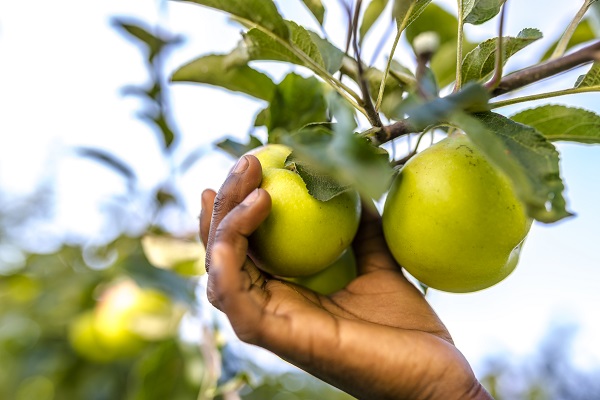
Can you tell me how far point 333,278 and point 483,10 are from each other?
1.33ft

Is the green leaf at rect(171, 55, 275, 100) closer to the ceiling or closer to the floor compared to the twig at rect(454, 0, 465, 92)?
closer to the floor

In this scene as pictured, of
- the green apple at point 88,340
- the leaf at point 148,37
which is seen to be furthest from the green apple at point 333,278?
the green apple at point 88,340

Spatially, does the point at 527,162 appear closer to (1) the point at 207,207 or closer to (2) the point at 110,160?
(1) the point at 207,207

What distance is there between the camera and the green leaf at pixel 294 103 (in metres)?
0.76

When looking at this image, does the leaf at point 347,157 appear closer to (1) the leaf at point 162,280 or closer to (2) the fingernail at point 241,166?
(2) the fingernail at point 241,166

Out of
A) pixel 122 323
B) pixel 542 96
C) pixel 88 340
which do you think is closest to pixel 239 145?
pixel 542 96

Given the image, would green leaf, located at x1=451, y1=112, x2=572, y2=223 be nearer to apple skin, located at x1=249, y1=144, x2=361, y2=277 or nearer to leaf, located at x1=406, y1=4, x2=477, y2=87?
apple skin, located at x1=249, y1=144, x2=361, y2=277

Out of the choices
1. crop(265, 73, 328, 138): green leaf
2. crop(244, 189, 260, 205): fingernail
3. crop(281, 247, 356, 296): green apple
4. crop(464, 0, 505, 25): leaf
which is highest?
crop(464, 0, 505, 25): leaf

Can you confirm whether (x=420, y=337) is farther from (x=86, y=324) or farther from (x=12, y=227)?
(x=12, y=227)

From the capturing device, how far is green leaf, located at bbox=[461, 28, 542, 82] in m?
0.55

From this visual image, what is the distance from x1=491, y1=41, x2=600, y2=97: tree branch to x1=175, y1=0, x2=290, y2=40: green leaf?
0.25m

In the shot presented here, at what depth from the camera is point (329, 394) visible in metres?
1.88

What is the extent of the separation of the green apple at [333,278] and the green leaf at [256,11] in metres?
0.33

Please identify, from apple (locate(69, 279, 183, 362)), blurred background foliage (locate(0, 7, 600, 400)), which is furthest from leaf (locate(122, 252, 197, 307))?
apple (locate(69, 279, 183, 362))
